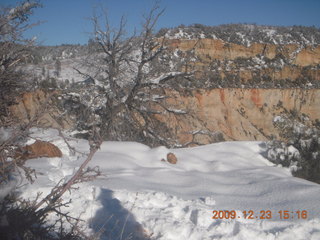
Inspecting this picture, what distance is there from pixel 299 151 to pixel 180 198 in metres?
4.56

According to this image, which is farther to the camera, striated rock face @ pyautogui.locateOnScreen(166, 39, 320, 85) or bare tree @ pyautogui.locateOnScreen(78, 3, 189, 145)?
striated rock face @ pyautogui.locateOnScreen(166, 39, 320, 85)

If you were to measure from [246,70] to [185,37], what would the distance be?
6139mm

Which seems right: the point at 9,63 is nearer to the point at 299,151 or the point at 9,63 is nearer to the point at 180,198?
the point at 180,198

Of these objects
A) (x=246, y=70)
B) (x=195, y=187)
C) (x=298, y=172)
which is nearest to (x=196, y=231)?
(x=195, y=187)

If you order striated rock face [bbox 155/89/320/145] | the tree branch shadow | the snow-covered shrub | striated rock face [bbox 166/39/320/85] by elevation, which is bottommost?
the tree branch shadow

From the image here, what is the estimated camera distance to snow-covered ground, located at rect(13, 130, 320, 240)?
307 centimetres

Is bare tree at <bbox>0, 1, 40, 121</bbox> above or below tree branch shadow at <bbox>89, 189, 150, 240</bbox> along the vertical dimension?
above

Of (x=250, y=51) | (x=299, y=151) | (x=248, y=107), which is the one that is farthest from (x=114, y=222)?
(x=250, y=51)

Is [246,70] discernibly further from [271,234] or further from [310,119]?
[271,234]
